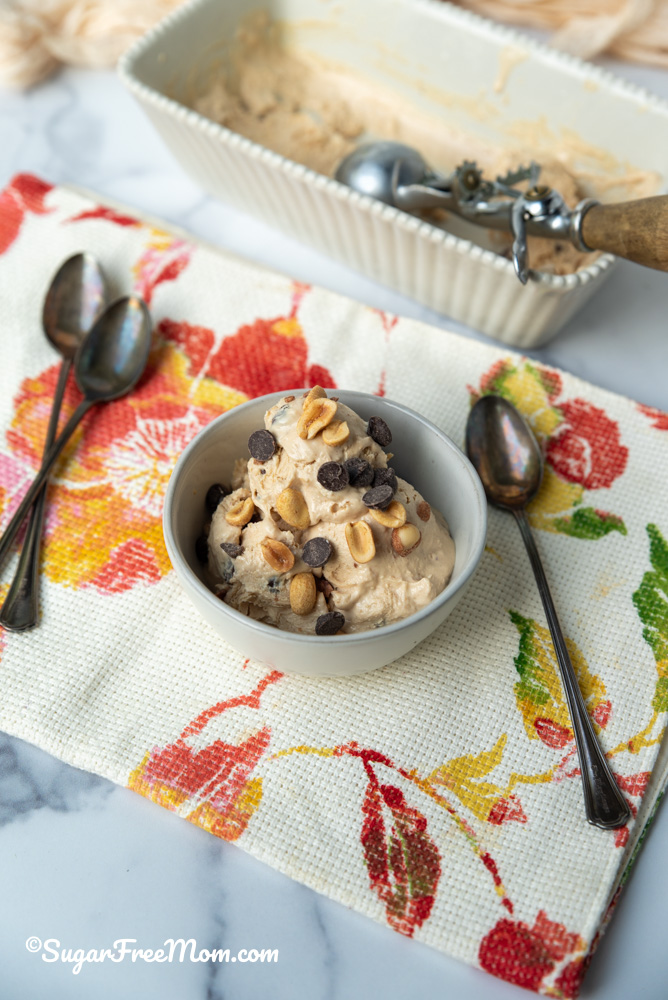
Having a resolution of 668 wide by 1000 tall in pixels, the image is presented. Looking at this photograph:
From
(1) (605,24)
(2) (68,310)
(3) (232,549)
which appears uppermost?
(1) (605,24)

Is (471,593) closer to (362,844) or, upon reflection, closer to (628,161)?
(362,844)

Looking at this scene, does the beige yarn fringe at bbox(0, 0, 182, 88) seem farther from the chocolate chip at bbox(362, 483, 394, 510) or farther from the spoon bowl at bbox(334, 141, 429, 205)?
the chocolate chip at bbox(362, 483, 394, 510)

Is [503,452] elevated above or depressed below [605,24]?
below

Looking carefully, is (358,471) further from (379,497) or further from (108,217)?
(108,217)

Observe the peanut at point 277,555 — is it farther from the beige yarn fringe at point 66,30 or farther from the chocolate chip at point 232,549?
the beige yarn fringe at point 66,30

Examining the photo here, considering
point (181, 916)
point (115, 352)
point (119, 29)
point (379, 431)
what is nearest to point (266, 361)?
point (115, 352)

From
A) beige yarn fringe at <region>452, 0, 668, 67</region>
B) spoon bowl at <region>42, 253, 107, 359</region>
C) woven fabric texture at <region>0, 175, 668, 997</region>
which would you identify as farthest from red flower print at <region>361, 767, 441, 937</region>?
beige yarn fringe at <region>452, 0, 668, 67</region>

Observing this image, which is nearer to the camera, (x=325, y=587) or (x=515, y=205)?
(x=325, y=587)
